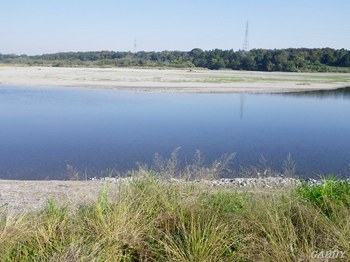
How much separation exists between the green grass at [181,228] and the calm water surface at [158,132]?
7.82 meters

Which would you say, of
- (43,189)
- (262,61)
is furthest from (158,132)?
(262,61)

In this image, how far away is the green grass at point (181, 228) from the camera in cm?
362

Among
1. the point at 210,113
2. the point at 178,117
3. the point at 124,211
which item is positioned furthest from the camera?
the point at 210,113

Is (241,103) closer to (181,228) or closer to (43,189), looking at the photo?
(43,189)

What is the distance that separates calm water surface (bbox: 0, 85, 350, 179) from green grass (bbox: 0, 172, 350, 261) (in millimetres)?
7820

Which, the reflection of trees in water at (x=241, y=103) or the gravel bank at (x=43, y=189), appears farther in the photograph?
the reflection of trees in water at (x=241, y=103)

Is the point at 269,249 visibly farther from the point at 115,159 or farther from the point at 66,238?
the point at 115,159

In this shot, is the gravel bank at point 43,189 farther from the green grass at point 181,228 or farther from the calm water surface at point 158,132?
the green grass at point 181,228

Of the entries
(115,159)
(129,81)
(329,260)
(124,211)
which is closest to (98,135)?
(115,159)

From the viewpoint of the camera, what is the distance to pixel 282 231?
391 centimetres

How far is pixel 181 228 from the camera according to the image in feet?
13.3

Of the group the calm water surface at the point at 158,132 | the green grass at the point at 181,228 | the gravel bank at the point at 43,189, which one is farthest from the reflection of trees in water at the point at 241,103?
the green grass at the point at 181,228

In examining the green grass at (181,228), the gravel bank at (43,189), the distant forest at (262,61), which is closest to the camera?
the green grass at (181,228)

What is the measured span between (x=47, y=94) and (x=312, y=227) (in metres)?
37.8
